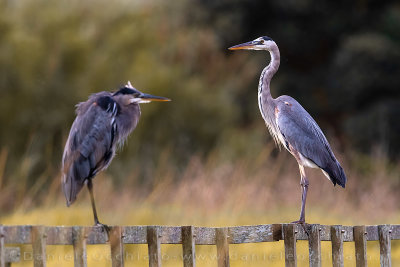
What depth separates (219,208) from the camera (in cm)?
895

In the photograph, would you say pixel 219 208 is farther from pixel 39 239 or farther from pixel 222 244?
pixel 39 239

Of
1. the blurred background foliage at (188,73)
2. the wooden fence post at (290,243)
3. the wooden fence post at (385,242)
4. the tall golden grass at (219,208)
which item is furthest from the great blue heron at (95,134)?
the blurred background foliage at (188,73)

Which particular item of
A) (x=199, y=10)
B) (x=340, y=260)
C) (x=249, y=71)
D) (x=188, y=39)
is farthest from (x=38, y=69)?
(x=340, y=260)

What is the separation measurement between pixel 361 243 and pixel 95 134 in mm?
1911

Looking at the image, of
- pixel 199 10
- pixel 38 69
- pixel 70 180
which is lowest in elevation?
pixel 70 180

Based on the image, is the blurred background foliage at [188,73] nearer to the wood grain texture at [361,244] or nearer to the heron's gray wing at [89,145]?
the heron's gray wing at [89,145]

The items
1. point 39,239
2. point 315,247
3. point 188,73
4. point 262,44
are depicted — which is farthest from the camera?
point 188,73

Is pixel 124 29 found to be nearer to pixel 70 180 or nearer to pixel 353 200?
pixel 353 200

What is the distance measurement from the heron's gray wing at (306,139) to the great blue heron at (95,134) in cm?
146

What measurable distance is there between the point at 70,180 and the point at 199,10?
17.1m

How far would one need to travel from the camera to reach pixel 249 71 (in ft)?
64.1

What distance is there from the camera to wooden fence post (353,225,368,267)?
4.86 meters

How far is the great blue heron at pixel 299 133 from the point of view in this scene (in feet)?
19.7

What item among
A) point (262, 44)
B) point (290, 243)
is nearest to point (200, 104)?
point (262, 44)
